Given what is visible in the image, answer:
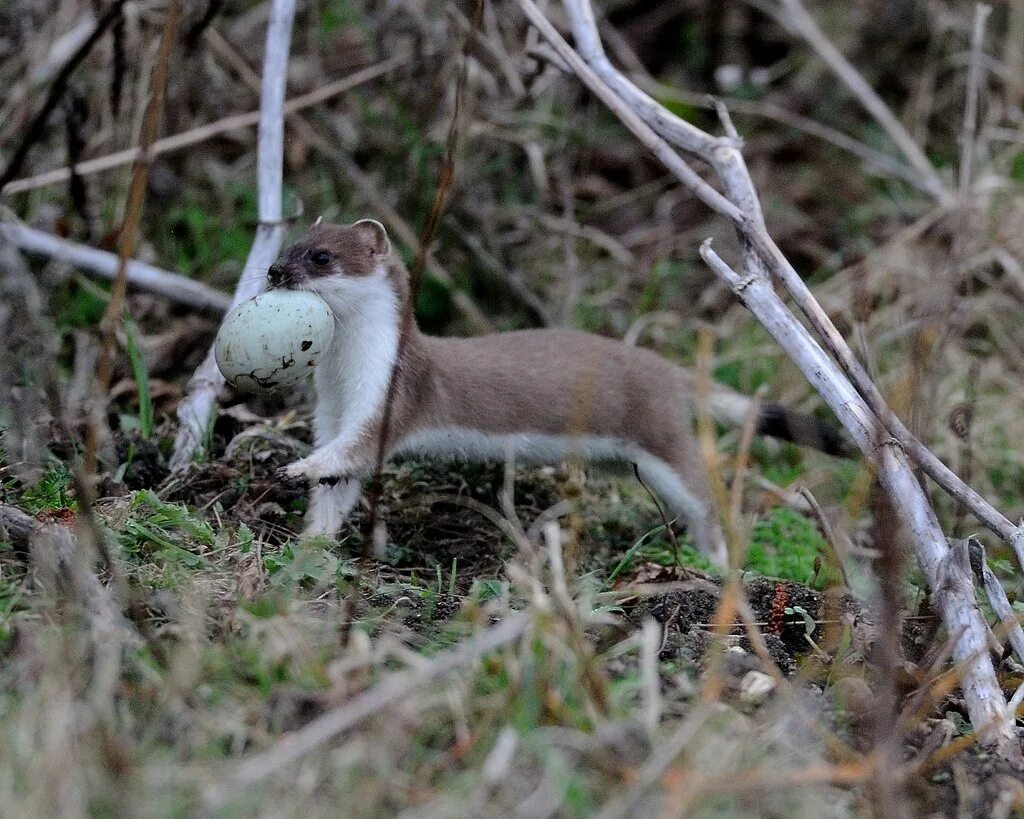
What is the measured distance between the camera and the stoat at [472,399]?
3.74 metres

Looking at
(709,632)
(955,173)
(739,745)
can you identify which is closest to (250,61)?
(955,173)

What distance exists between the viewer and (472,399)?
13.1ft

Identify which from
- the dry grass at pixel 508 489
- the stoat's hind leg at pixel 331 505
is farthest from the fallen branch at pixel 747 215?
the stoat's hind leg at pixel 331 505

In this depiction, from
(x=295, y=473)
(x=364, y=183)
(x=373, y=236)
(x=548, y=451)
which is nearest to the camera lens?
(x=295, y=473)

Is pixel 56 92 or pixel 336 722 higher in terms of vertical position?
pixel 56 92

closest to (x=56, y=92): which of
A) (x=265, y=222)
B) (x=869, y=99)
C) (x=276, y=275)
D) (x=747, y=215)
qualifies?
(x=265, y=222)

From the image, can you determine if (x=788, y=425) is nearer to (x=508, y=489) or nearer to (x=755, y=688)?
(x=508, y=489)

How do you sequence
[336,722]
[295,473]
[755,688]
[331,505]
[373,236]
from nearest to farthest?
1. [336,722]
2. [755,688]
3. [295,473]
4. [331,505]
5. [373,236]

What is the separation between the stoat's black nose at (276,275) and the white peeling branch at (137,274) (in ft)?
4.00

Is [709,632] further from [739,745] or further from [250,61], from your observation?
[250,61]

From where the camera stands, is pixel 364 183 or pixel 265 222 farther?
pixel 364 183

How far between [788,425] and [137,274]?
242cm

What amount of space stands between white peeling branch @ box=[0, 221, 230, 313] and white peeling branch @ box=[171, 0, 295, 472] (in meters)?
A: 0.72

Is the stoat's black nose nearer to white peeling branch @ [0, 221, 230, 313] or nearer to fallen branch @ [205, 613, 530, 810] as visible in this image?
white peeling branch @ [0, 221, 230, 313]
